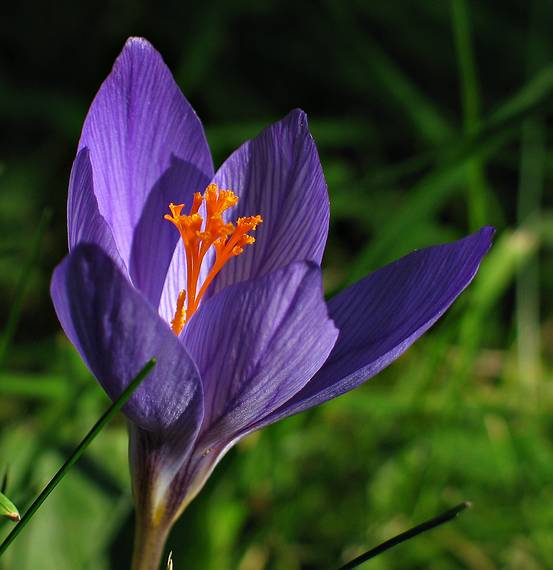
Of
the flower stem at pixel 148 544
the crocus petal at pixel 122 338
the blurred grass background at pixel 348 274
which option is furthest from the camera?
the blurred grass background at pixel 348 274

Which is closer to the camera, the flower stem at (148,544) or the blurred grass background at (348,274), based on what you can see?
the flower stem at (148,544)

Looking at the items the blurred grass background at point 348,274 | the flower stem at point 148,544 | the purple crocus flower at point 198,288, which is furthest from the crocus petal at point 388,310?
the blurred grass background at point 348,274

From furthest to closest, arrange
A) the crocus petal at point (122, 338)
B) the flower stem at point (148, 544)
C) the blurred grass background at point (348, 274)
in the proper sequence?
the blurred grass background at point (348, 274) < the flower stem at point (148, 544) < the crocus petal at point (122, 338)

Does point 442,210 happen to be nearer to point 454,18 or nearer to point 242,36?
point 242,36

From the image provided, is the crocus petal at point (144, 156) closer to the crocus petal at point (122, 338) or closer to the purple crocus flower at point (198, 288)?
the purple crocus flower at point (198, 288)

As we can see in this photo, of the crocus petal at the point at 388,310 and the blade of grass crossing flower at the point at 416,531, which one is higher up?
the crocus petal at the point at 388,310

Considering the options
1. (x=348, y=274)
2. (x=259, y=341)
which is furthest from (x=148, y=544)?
(x=348, y=274)
